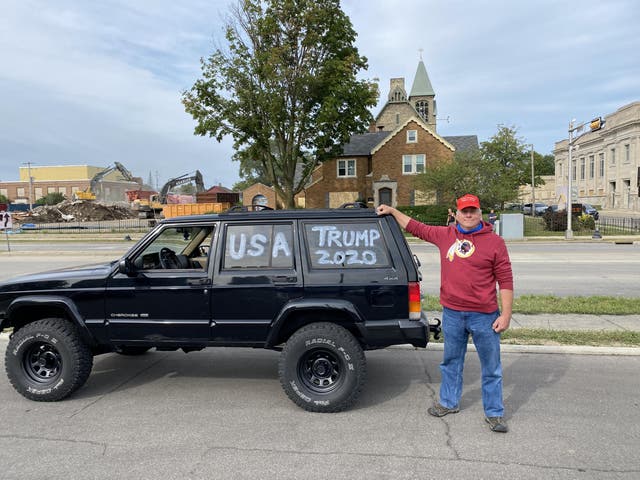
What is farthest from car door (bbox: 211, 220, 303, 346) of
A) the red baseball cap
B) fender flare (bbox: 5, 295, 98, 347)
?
the red baseball cap

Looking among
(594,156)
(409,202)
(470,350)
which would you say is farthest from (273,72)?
(594,156)

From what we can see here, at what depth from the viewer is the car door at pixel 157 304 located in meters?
4.43

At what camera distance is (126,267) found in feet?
14.6

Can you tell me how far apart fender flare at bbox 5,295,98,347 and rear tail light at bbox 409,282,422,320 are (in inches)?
120

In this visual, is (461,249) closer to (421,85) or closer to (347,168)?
(347,168)

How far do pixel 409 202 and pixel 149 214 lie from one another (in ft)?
95.4

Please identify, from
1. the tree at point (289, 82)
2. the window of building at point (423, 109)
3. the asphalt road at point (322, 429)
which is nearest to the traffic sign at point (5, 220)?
the tree at point (289, 82)

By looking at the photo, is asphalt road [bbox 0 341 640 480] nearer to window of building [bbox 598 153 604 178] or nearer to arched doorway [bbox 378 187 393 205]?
arched doorway [bbox 378 187 393 205]

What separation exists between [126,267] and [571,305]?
274 inches

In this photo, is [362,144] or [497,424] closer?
[497,424]

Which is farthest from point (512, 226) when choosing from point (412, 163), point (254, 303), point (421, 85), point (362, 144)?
point (421, 85)

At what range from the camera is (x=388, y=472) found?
3.23 meters

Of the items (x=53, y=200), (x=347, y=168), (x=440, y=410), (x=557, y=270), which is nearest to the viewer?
(x=440, y=410)

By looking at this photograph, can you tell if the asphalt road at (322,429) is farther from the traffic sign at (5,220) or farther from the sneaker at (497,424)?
the traffic sign at (5,220)
